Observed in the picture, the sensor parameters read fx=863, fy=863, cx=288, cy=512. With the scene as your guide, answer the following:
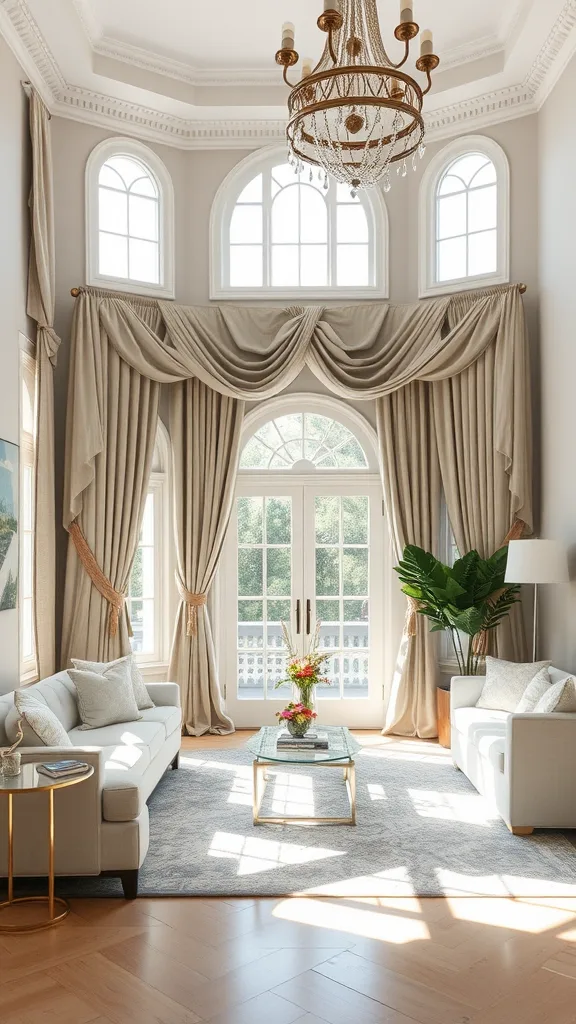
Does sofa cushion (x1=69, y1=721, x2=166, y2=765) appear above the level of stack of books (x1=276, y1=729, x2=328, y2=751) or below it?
above

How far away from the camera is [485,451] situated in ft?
23.2

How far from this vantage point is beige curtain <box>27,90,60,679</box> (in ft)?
20.6

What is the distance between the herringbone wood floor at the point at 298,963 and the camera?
3.01 m

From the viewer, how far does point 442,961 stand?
3.36 meters

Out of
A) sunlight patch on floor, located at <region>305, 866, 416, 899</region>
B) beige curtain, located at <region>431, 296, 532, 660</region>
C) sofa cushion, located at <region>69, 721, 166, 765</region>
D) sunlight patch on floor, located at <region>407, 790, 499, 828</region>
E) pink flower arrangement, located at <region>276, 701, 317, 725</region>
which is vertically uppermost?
beige curtain, located at <region>431, 296, 532, 660</region>

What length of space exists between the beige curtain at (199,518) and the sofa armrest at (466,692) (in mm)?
2081

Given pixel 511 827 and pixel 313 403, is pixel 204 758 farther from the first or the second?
pixel 313 403

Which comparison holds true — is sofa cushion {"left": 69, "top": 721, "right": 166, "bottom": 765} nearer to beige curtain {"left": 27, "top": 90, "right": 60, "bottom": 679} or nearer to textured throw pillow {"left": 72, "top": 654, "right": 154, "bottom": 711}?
textured throw pillow {"left": 72, "top": 654, "right": 154, "bottom": 711}

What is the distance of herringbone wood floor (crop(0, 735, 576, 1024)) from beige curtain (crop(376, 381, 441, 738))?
3.34 meters

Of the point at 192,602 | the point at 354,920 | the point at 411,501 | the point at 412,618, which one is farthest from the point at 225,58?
the point at 354,920

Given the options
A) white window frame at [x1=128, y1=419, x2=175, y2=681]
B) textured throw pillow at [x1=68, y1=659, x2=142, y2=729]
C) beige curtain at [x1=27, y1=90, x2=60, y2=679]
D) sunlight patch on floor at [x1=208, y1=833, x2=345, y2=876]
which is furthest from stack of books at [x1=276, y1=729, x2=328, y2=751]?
white window frame at [x1=128, y1=419, x2=175, y2=681]

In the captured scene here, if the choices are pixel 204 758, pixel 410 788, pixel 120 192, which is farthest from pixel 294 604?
pixel 120 192

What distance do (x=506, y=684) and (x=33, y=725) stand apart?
3252mm

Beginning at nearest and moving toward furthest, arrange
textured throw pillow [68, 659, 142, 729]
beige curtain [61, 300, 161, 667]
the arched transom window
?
1. textured throw pillow [68, 659, 142, 729]
2. beige curtain [61, 300, 161, 667]
3. the arched transom window
